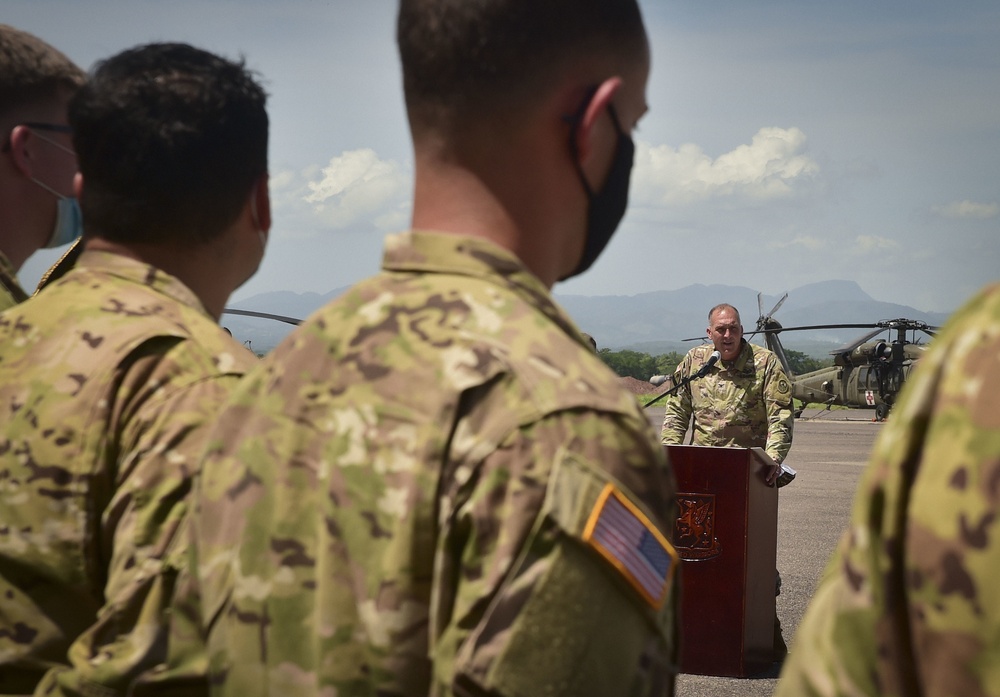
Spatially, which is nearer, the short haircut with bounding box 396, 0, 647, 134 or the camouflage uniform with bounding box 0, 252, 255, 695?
the short haircut with bounding box 396, 0, 647, 134

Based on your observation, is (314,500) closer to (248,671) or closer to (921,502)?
(248,671)

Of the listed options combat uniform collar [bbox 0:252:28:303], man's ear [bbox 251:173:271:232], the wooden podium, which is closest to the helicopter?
the wooden podium

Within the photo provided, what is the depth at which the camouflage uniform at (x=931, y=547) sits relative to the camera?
679 millimetres

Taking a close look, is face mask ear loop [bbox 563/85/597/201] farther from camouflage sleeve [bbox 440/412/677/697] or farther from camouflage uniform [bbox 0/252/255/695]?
camouflage uniform [bbox 0/252/255/695]

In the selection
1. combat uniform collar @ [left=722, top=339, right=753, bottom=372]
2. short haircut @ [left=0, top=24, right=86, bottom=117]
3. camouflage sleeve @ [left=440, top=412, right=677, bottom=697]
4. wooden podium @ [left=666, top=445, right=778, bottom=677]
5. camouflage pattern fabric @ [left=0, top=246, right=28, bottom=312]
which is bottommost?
wooden podium @ [left=666, top=445, right=778, bottom=677]

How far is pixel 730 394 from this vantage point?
25.4 feet

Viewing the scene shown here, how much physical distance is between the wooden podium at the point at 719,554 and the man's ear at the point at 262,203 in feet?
13.6

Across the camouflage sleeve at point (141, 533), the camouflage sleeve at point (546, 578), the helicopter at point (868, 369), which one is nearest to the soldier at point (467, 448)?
the camouflage sleeve at point (546, 578)

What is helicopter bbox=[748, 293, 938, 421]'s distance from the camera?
102 ft

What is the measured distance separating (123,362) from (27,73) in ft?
3.71

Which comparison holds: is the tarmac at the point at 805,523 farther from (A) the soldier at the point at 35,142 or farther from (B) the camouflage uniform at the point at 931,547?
(A) the soldier at the point at 35,142

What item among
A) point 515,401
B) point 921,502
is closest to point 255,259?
point 515,401

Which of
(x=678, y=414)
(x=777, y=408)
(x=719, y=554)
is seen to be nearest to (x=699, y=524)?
(x=719, y=554)

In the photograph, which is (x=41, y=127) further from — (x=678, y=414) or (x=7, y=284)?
(x=678, y=414)
